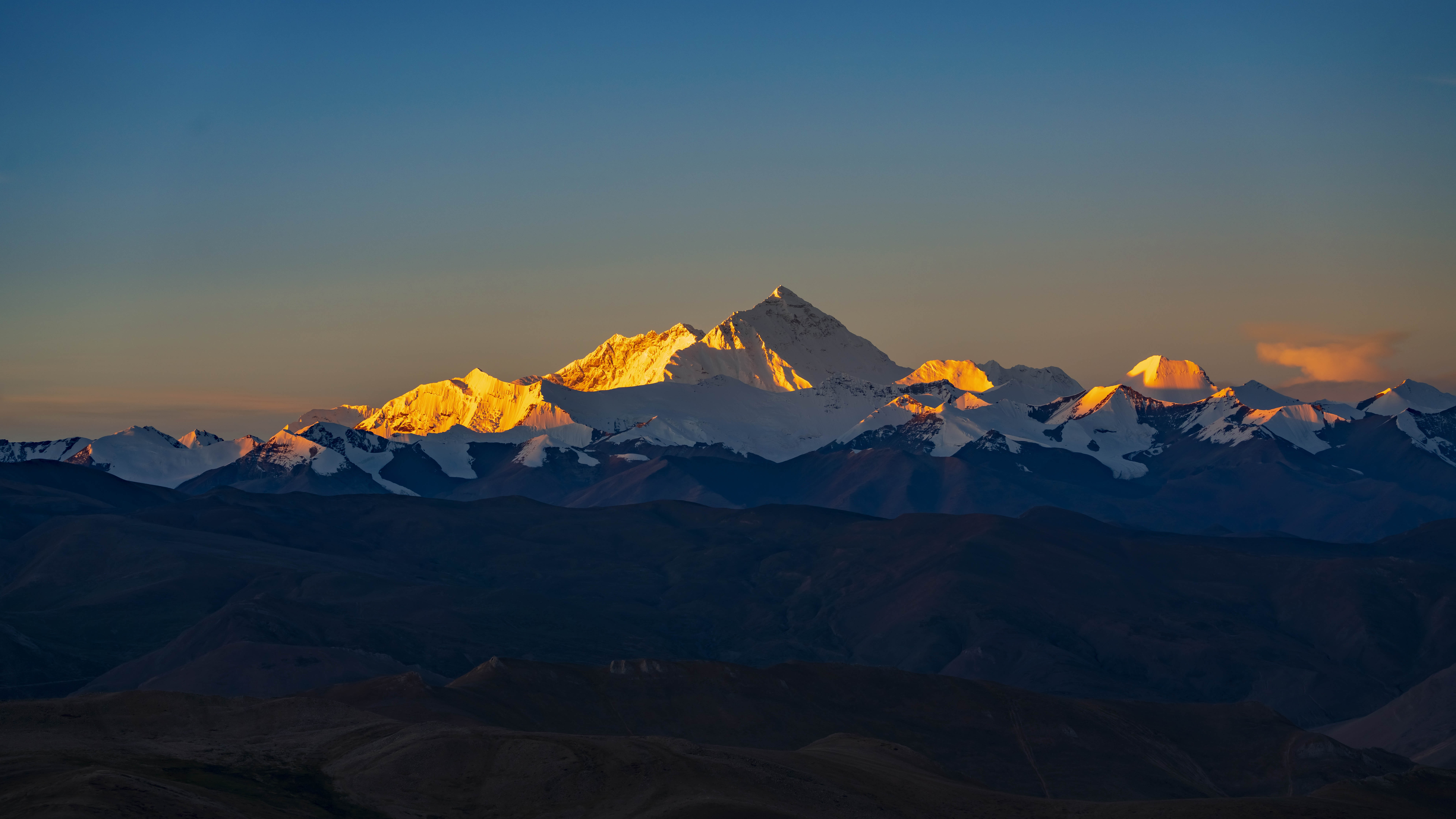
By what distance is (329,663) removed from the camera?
19625 centimetres

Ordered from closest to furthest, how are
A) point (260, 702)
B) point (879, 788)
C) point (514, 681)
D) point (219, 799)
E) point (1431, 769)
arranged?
point (219, 799) → point (879, 788) → point (260, 702) → point (1431, 769) → point (514, 681)

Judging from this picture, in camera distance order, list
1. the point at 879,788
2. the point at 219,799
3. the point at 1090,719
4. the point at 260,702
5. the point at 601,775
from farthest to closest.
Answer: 1. the point at 1090,719
2. the point at 260,702
3. the point at 879,788
4. the point at 601,775
5. the point at 219,799

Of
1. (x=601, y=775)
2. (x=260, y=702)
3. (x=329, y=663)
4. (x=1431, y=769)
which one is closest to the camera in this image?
(x=601, y=775)

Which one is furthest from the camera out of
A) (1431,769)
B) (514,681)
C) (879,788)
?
(514,681)

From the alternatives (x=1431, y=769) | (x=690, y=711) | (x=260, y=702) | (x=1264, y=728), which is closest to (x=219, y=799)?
(x=260, y=702)

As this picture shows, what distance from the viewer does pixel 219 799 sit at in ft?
275

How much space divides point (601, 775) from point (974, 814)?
2491 cm

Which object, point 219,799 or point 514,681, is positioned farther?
point 514,681

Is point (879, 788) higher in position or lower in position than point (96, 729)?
lower

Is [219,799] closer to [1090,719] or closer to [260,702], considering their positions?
[260,702]

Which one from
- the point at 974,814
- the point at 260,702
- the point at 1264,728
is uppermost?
the point at 260,702

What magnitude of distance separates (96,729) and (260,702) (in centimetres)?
1459

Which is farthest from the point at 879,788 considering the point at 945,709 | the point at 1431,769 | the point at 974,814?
the point at 945,709

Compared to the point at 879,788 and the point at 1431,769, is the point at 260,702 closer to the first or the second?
the point at 879,788
